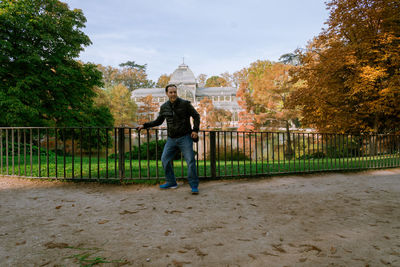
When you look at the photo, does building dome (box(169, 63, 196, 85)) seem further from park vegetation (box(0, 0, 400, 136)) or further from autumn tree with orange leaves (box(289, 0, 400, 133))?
autumn tree with orange leaves (box(289, 0, 400, 133))

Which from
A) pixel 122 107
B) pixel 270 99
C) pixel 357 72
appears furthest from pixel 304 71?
pixel 122 107

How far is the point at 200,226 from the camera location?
292cm

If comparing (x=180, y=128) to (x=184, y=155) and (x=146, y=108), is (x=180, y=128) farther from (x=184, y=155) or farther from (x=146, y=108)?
(x=146, y=108)

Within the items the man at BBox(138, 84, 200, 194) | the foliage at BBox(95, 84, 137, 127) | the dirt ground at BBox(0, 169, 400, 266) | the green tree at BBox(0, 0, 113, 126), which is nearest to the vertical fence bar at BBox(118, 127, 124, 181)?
the dirt ground at BBox(0, 169, 400, 266)

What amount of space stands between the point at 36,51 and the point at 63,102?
9.94ft

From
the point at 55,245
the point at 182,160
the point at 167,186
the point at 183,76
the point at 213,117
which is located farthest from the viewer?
the point at 183,76

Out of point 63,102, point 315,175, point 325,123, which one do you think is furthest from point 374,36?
point 63,102

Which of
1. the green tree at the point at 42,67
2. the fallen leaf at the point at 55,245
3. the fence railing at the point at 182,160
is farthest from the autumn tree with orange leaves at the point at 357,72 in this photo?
the green tree at the point at 42,67

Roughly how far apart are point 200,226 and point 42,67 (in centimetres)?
1506

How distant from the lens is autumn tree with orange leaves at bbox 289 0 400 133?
9.59m

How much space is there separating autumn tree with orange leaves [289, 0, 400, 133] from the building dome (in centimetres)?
5492

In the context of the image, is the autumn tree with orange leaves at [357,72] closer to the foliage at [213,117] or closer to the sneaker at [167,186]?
the sneaker at [167,186]

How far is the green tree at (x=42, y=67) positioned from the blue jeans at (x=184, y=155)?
35.1 ft

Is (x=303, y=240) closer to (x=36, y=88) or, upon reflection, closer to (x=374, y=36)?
(x=374, y=36)
